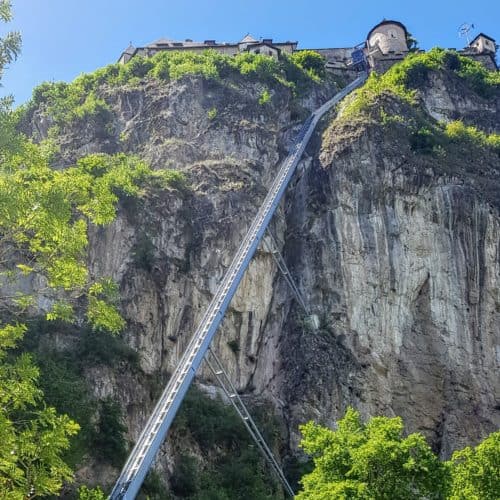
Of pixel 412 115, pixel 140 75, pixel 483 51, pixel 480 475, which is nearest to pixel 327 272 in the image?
pixel 412 115

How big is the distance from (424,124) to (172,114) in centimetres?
1180

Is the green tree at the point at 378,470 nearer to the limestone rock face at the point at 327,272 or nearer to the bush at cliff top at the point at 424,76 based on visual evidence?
the limestone rock face at the point at 327,272

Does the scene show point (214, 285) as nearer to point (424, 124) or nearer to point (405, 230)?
point (405, 230)

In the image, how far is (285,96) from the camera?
117ft

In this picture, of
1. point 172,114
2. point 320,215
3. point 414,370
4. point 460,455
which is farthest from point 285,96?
point 460,455

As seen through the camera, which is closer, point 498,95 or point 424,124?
point 424,124

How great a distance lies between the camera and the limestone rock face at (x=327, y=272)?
76.8ft

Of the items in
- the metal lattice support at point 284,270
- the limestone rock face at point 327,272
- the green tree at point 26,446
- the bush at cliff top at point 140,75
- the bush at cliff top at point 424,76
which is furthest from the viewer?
the bush at cliff top at point 424,76

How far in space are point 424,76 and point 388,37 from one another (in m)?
14.1

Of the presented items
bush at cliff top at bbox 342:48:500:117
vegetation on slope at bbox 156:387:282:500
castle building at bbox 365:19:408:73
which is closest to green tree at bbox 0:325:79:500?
vegetation on slope at bbox 156:387:282:500

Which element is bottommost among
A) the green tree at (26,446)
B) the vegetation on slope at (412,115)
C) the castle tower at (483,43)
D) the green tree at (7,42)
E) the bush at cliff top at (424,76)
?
the green tree at (26,446)

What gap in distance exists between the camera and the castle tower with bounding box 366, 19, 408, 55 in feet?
163

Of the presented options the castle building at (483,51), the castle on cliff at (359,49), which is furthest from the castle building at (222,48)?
the castle building at (483,51)

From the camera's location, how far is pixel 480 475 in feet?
45.7
